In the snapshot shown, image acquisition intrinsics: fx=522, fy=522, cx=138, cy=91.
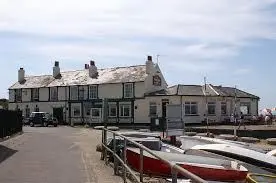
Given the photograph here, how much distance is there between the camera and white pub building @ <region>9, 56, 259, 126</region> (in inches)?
2323

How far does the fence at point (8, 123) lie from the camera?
28.9 m

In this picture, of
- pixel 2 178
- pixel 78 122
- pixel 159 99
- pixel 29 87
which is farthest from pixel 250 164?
pixel 29 87

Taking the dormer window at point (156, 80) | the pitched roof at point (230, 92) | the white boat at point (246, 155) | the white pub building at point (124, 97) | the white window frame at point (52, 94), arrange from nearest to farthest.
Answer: the white boat at point (246, 155)
the white pub building at point (124, 97)
the dormer window at point (156, 80)
the pitched roof at point (230, 92)
the white window frame at point (52, 94)

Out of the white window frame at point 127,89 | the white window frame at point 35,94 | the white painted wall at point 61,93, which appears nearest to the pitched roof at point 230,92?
the white window frame at point 127,89

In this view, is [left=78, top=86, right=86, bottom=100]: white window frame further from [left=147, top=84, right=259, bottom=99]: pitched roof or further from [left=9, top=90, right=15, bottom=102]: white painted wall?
[left=9, top=90, right=15, bottom=102]: white painted wall

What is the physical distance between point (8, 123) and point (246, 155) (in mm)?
18305

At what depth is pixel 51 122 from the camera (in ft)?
203

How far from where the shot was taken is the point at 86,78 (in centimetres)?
6800

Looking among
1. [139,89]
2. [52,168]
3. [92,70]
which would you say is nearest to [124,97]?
[139,89]

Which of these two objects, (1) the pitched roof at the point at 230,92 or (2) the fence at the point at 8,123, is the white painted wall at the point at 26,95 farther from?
(2) the fence at the point at 8,123

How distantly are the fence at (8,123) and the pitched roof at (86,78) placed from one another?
80.4 feet

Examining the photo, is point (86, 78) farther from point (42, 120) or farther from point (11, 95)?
point (11, 95)

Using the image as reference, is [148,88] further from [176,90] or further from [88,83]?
[88,83]

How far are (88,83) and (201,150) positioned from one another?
47937 millimetres
